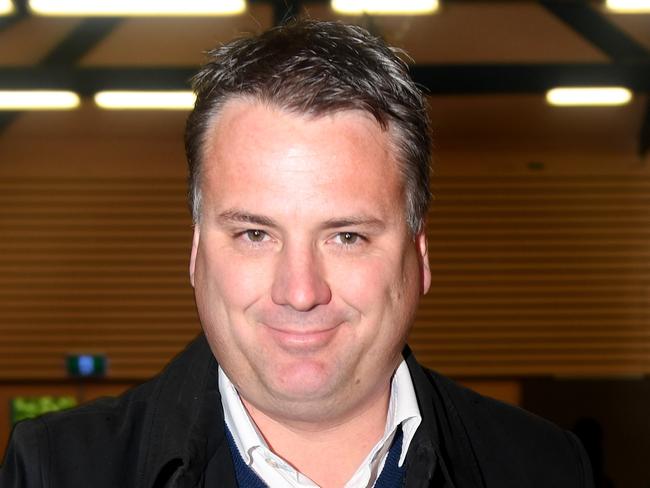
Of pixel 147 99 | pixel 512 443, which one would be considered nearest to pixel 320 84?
pixel 512 443

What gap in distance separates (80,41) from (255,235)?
7.76 m

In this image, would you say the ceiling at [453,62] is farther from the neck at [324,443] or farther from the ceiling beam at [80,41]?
the neck at [324,443]

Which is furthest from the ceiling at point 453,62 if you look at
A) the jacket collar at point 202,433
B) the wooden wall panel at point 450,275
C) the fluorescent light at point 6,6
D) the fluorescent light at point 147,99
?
the jacket collar at point 202,433

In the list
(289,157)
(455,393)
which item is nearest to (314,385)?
(289,157)

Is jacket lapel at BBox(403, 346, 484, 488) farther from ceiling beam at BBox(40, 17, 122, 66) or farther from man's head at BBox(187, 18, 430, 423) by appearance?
ceiling beam at BBox(40, 17, 122, 66)

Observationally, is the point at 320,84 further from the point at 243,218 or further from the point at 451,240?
the point at 451,240

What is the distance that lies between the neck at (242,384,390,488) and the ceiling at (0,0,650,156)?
17.1 ft

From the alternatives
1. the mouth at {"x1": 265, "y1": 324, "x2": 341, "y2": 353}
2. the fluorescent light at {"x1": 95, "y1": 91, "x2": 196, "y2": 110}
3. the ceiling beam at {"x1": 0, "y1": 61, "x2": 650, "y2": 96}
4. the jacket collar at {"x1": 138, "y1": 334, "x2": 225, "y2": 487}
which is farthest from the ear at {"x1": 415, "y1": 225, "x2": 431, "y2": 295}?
the fluorescent light at {"x1": 95, "y1": 91, "x2": 196, "y2": 110}

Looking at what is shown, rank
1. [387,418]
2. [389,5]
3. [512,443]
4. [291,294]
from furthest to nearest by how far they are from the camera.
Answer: [389,5]
[512,443]
[387,418]
[291,294]

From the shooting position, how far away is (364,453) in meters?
1.88

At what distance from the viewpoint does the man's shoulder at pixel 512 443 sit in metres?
2.01

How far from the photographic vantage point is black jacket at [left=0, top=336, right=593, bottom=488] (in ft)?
5.69

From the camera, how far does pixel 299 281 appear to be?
164cm

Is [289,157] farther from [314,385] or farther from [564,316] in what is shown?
[564,316]
